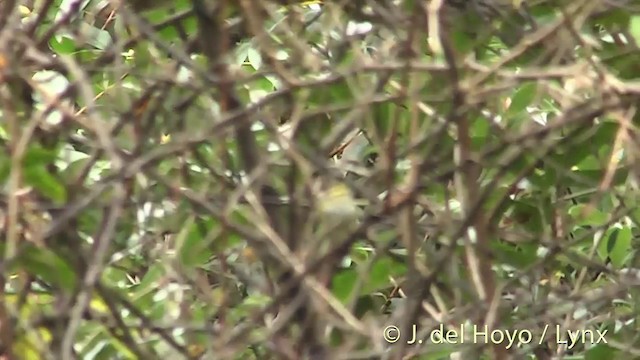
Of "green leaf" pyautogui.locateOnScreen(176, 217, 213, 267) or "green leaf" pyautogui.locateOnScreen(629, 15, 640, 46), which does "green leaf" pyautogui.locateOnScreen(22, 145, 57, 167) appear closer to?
"green leaf" pyautogui.locateOnScreen(176, 217, 213, 267)

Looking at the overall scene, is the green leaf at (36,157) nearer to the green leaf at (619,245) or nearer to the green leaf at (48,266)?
the green leaf at (48,266)

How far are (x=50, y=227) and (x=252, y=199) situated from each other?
157 mm

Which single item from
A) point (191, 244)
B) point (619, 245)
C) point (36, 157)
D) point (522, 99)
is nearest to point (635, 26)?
point (522, 99)

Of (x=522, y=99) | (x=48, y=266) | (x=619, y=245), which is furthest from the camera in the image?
(x=619, y=245)

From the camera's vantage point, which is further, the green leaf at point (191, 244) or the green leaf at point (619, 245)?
the green leaf at point (619, 245)

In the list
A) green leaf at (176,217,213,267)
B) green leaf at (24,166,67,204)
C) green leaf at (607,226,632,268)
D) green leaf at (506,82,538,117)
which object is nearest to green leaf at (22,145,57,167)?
green leaf at (24,166,67,204)

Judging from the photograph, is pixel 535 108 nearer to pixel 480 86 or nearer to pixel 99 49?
pixel 480 86

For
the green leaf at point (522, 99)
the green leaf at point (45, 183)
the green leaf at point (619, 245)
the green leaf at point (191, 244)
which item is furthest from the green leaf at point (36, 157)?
the green leaf at point (619, 245)

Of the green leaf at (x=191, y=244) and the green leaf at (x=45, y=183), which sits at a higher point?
the green leaf at (x=45, y=183)

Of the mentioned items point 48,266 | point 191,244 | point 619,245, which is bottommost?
point 619,245

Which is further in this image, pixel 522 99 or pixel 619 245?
pixel 619 245

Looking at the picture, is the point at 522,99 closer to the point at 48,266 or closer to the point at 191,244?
the point at 191,244

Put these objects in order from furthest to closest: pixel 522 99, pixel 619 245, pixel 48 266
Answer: pixel 619 245 < pixel 522 99 < pixel 48 266

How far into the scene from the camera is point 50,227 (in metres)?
0.77
